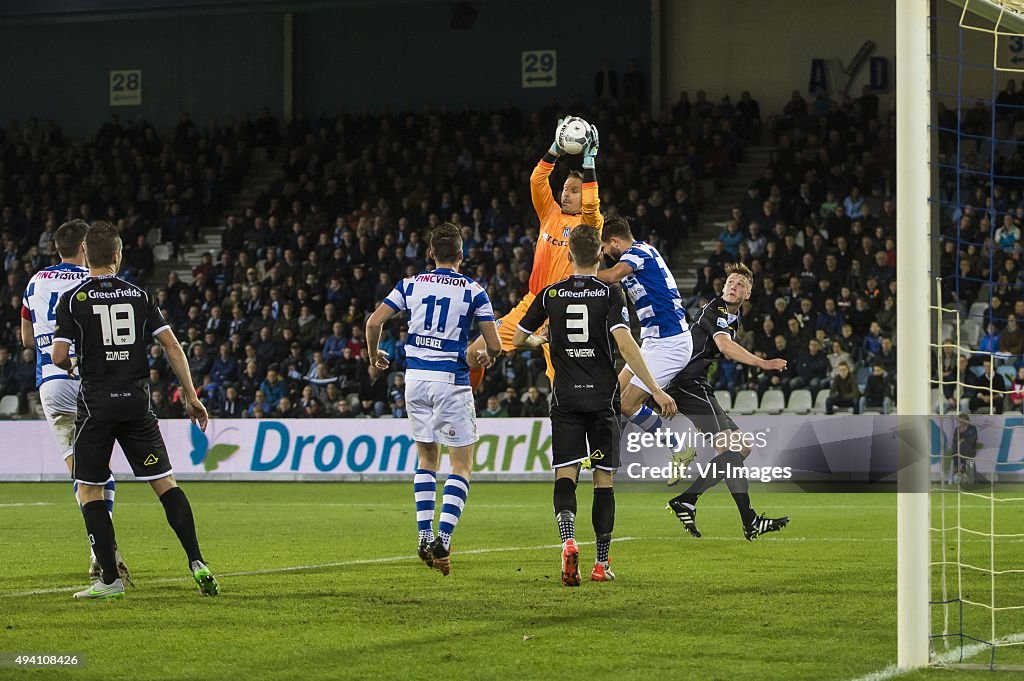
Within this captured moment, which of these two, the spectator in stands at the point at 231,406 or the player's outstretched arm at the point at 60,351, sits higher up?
the player's outstretched arm at the point at 60,351

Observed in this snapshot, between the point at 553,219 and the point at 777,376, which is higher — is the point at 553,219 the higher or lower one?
the higher one

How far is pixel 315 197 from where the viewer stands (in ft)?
100

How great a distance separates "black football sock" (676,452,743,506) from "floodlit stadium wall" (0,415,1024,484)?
20.6 feet

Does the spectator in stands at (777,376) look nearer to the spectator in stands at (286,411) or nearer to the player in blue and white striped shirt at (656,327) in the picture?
the spectator in stands at (286,411)

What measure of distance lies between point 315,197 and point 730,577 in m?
22.7

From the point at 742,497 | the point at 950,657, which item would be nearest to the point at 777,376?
the point at 742,497

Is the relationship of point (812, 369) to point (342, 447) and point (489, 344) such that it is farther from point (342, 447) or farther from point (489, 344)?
point (489, 344)

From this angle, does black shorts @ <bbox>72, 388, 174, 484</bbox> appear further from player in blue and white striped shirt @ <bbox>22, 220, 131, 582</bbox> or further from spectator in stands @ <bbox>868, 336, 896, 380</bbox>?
spectator in stands @ <bbox>868, 336, 896, 380</bbox>

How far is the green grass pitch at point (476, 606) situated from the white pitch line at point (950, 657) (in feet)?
0.24

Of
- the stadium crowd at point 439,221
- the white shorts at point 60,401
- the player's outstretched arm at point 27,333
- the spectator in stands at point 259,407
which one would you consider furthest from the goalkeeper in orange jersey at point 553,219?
the spectator in stands at point 259,407

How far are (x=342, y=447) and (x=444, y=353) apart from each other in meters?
12.8

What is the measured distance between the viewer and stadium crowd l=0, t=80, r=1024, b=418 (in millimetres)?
22094

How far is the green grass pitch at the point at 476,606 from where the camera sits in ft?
19.8

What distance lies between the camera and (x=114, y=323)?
808 cm
